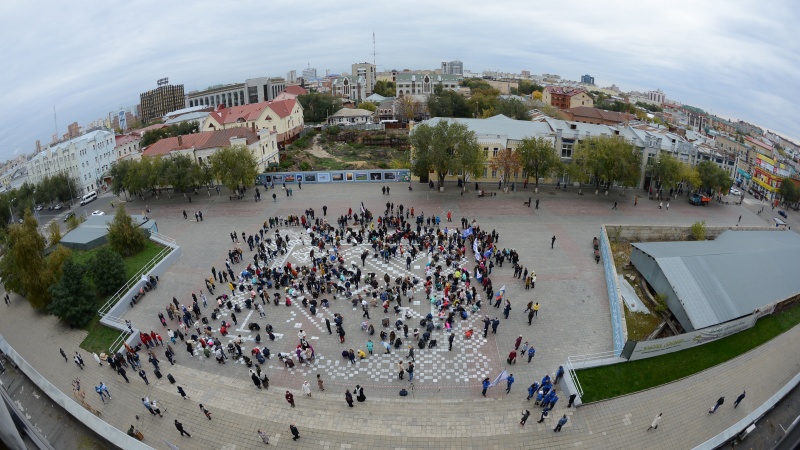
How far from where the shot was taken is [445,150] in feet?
123

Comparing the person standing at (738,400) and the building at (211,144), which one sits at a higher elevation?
the building at (211,144)

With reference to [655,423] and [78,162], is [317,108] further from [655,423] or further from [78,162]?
A: [655,423]

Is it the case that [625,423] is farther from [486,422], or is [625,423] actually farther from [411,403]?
[411,403]

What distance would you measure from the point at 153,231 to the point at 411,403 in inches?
949

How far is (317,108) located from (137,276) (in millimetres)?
64241

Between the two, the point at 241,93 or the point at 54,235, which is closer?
the point at 54,235

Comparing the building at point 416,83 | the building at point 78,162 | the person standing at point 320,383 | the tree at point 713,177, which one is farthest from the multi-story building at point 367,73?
the person standing at point 320,383

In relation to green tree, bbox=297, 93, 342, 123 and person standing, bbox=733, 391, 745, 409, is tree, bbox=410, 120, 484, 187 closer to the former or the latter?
person standing, bbox=733, 391, 745, 409

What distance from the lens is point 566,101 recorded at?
323 feet

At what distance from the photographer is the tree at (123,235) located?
2778 centimetres

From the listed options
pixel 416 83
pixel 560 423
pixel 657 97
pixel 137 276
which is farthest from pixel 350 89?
pixel 657 97

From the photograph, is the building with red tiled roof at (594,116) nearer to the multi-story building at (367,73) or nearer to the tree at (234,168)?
the tree at (234,168)

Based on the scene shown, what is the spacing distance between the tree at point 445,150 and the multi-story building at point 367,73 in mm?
110042

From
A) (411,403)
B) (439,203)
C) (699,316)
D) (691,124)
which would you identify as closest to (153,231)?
(439,203)
